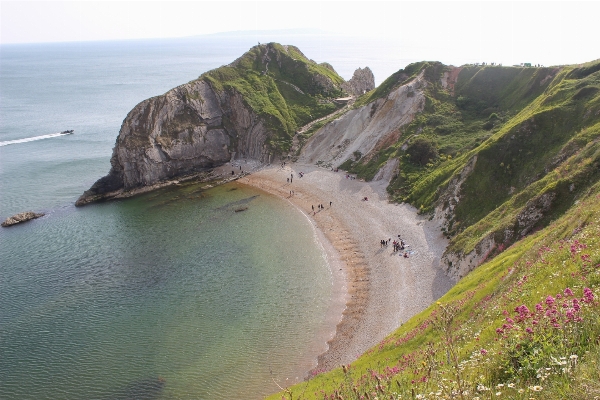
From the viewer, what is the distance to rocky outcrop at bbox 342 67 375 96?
11850 centimetres

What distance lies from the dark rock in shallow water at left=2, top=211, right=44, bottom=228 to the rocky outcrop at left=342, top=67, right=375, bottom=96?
8252cm

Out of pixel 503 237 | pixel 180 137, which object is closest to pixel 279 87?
pixel 180 137

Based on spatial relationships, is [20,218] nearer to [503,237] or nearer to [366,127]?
[366,127]

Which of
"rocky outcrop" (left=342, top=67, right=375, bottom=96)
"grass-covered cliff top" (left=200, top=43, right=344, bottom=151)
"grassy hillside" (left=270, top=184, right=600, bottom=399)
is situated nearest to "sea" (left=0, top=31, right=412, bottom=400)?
"grassy hillside" (left=270, top=184, right=600, bottom=399)

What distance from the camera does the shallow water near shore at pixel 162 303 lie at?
119 ft

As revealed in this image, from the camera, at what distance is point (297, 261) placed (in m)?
54.0

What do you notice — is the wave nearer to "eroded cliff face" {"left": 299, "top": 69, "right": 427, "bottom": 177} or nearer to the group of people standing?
"eroded cliff face" {"left": 299, "top": 69, "right": 427, "bottom": 177}

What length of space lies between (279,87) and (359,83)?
28348 millimetres

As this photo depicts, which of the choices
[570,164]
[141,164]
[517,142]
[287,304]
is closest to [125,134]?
[141,164]

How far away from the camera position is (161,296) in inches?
1889

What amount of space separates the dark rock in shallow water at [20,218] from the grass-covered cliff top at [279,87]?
157 feet

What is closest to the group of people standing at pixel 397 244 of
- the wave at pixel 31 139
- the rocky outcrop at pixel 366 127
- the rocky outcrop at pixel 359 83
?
the rocky outcrop at pixel 366 127

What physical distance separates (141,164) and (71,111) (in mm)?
103645

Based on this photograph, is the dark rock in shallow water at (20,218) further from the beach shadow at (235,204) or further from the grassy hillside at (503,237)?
the grassy hillside at (503,237)
